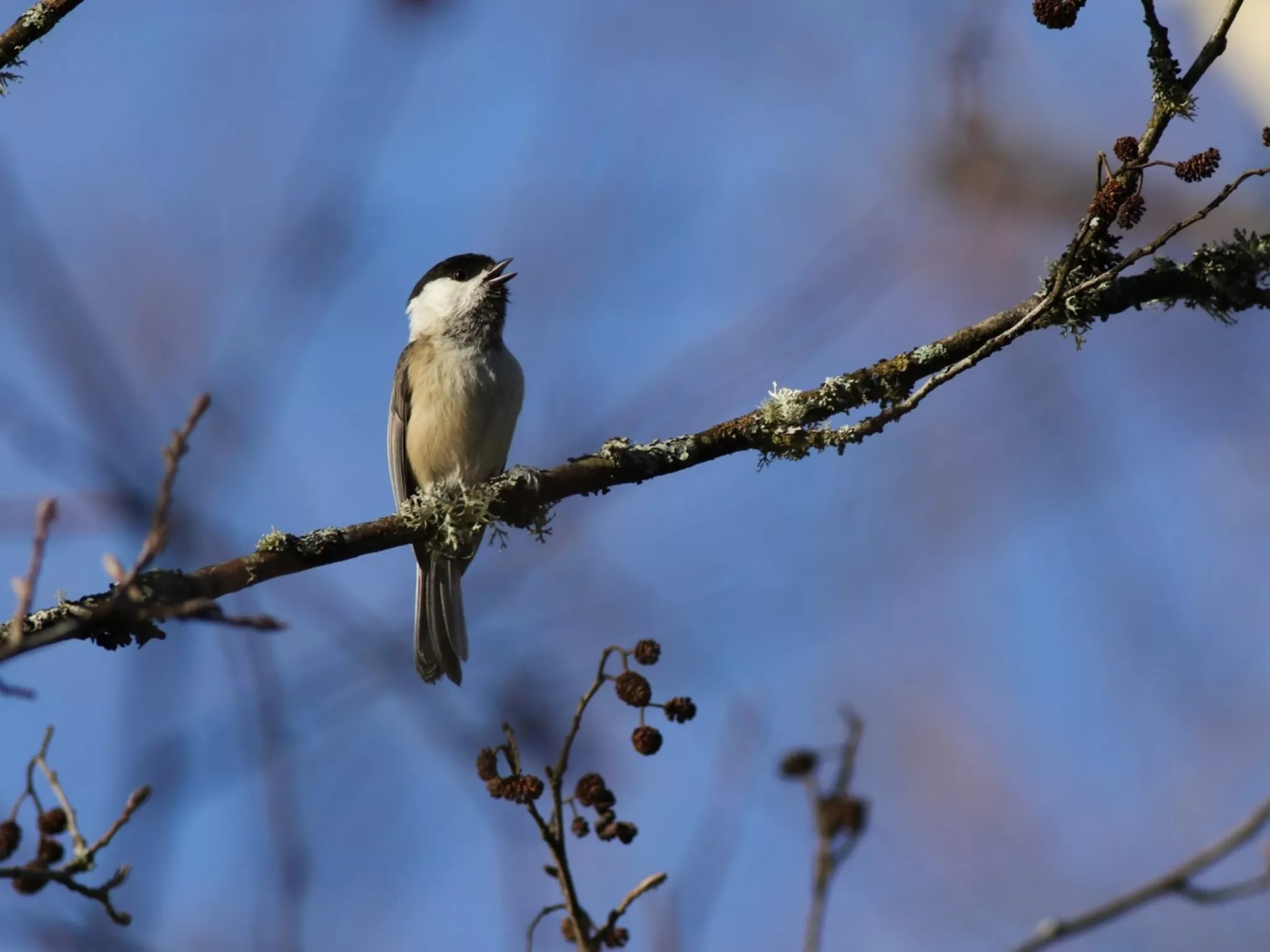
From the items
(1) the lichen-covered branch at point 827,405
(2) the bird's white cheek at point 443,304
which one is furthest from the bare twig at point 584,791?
(2) the bird's white cheek at point 443,304

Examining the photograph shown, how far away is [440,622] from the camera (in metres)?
5.15

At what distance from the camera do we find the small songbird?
203 inches

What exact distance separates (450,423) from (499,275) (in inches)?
37.1

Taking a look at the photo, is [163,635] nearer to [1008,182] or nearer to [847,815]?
[847,815]

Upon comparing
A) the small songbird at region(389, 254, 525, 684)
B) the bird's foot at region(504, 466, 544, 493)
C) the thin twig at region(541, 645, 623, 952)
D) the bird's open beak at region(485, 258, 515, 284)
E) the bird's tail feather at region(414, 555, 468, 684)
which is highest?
the bird's open beak at region(485, 258, 515, 284)

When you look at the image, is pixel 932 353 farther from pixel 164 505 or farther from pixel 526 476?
pixel 164 505

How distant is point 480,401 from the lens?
5324mm

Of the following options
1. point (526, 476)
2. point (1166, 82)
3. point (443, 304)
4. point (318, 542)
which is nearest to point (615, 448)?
point (526, 476)

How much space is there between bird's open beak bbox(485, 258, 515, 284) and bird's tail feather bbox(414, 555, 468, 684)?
1.39 meters

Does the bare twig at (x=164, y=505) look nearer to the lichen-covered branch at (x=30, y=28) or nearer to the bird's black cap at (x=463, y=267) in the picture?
the lichen-covered branch at (x=30, y=28)

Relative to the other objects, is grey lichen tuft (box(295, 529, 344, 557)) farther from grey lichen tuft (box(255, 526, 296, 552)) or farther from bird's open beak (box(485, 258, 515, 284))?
bird's open beak (box(485, 258, 515, 284))

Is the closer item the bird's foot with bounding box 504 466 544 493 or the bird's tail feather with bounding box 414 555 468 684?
the bird's foot with bounding box 504 466 544 493

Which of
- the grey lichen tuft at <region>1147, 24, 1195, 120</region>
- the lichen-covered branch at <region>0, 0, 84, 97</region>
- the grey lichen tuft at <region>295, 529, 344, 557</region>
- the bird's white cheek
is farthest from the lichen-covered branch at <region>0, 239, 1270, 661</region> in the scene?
the bird's white cheek

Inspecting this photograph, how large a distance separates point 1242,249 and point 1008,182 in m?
4.54
